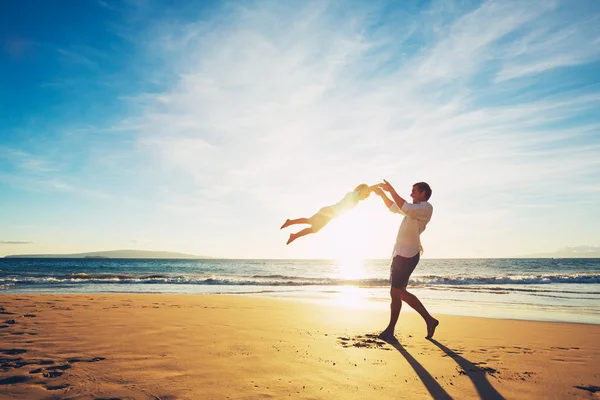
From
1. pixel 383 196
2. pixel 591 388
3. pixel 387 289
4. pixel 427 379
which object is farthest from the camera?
pixel 387 289

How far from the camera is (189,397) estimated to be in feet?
10.8

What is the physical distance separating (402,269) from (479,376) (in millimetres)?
2087

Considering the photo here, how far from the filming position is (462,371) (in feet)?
14.0

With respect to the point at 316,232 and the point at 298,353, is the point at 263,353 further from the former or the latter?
the point at 316,232

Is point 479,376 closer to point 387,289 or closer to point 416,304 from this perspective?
point 416,304

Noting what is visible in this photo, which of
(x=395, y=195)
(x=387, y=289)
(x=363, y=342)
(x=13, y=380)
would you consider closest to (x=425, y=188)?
(x=395, y=195)

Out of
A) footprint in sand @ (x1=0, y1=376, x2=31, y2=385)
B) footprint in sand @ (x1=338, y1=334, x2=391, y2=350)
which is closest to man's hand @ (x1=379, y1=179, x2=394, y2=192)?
footprint in sand @ (x1=338, y1=334, x2=391, y2=350)

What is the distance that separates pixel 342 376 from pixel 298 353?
1.05m

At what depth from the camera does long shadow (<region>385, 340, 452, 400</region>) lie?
352 centimetres

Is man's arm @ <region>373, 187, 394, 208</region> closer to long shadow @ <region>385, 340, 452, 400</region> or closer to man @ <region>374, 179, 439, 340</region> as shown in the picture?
man @ <region>374, 179, 439, 340</region>

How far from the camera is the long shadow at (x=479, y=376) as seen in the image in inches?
140

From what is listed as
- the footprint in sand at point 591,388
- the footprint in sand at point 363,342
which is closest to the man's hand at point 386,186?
the footprint in sand at point 363,342

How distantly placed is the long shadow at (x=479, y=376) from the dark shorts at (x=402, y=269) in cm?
117

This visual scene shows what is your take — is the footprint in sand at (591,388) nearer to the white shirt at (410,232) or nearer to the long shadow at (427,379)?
the long shadow at (427,379)
